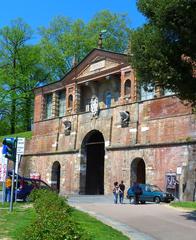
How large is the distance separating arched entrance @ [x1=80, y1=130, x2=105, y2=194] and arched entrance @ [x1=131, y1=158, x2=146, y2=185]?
5.94 meters

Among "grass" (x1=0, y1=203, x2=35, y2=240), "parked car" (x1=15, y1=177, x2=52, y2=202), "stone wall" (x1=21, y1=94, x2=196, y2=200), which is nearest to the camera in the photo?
"grass" (x1=0, y1=203, x2=35, y2=240)

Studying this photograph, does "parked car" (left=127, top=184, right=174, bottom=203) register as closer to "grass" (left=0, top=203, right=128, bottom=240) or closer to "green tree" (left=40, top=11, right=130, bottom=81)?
"grass" (left=0, top=203, right=128, bottom=240)

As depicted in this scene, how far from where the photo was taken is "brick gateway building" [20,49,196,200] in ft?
120

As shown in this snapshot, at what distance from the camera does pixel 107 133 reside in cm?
4447

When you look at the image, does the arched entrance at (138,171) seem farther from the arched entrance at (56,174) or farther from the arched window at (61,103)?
the arched window at (61,103)

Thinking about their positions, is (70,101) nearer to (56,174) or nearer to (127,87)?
(56,174)

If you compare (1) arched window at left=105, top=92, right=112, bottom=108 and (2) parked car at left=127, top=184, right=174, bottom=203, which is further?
(1) arched window at left=105, top=92, right=112, bottom=108

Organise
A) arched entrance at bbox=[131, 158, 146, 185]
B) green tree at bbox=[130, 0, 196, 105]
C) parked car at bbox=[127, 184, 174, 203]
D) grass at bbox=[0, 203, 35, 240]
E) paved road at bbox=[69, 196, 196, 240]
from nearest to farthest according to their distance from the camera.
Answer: grass at bbox=[0, 203, 35, 240]
paved road at bbox=[69, 196, 196, 240]
green tree at bbox=[130, 0, 196, 105]
parked car at bbox=[127, 184, 174, 203]
arched entrance at bbox=[131, 158, 146, 185]

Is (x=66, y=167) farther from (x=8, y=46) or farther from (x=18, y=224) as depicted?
(x=18, y=224)

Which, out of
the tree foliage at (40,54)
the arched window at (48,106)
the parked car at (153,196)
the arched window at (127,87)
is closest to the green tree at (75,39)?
the tree foliage at (40,54)

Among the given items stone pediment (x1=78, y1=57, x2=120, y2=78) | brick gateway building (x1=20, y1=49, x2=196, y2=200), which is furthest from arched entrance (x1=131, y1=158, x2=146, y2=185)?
stone pediment (x1=78, y1=57, x2=120, y2=78)

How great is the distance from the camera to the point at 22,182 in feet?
100

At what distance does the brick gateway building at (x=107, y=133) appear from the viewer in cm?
3672

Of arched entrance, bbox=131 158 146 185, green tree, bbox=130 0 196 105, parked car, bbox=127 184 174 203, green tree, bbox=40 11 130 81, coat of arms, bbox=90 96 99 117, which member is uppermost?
green tree, bbox=40 11 130 81
